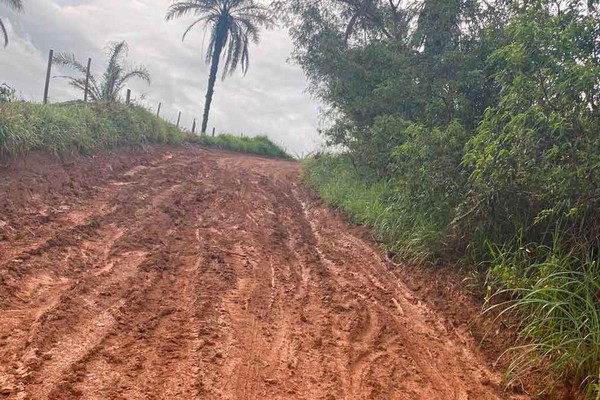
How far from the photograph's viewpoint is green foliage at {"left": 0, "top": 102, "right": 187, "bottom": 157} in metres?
7.61

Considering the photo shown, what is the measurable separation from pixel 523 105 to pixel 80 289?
444cm

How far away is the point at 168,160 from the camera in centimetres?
1184

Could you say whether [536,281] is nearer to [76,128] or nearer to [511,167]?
[511,167]

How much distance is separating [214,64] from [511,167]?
2015 centimetres

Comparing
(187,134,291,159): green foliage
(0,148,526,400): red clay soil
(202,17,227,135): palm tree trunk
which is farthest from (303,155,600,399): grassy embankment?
(202,17,227,135): palm tree trunk

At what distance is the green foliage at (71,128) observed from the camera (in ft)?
25.0

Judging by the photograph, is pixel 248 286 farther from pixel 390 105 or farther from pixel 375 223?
pixel 390 105

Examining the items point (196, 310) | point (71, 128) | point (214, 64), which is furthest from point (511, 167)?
point (214, 64)

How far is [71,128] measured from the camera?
9.21 meters

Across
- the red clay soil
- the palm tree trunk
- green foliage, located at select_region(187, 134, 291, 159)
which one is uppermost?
the palm tree trunk

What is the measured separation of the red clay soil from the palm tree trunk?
15844 mm

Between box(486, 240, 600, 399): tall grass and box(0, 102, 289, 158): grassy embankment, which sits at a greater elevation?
box(0, 102, 289, 158): grassy embankment

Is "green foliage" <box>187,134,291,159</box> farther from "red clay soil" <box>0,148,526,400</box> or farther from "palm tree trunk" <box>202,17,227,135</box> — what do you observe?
"red clay soil" <box>0,148,526,400</box>

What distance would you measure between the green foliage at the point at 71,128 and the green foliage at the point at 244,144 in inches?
215
